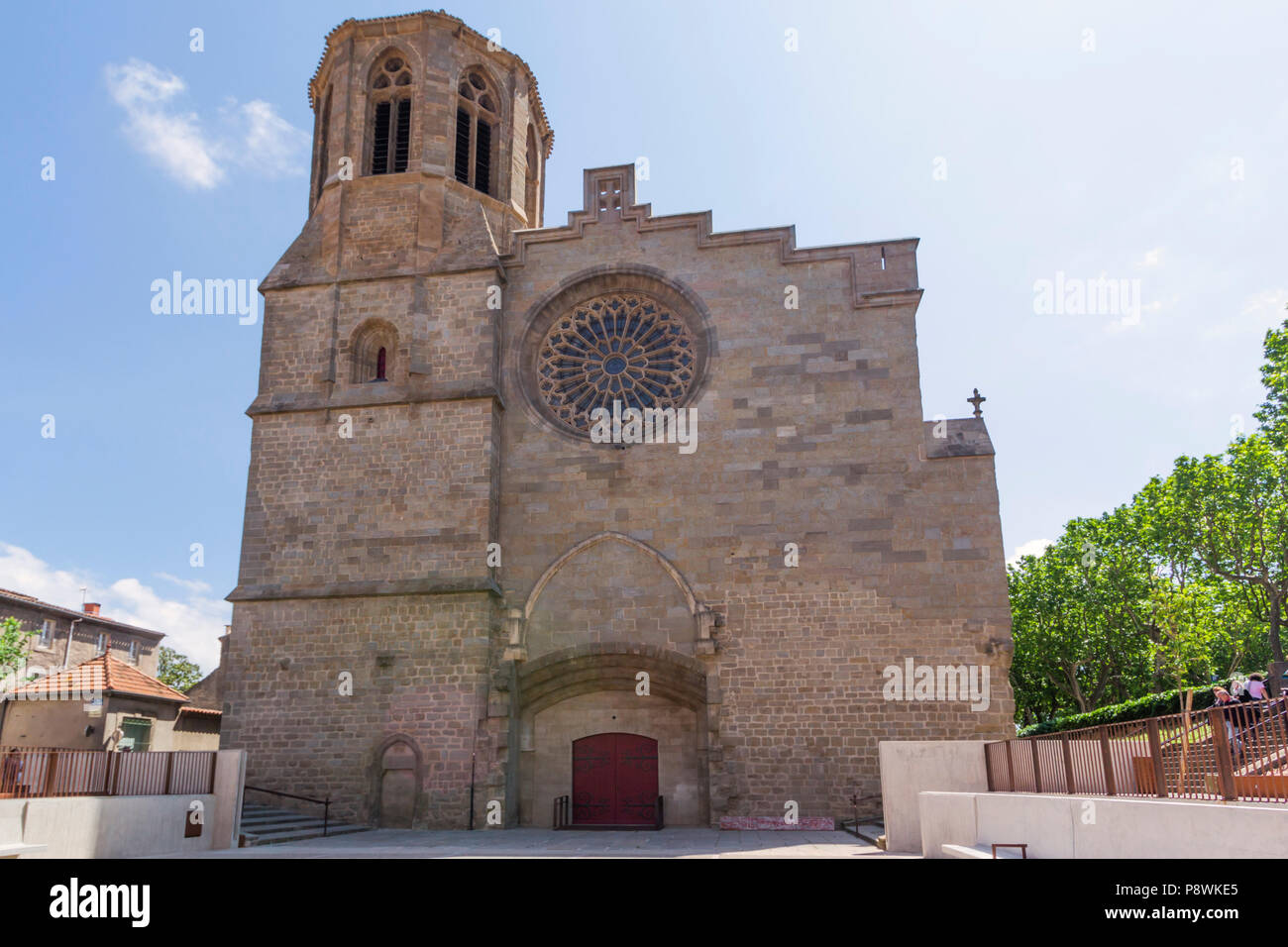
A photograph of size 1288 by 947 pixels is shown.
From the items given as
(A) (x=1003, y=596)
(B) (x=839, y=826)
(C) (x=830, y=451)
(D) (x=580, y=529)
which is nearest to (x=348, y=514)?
(D) (x=580, y=529)

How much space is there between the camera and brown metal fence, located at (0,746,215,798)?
10.6 m

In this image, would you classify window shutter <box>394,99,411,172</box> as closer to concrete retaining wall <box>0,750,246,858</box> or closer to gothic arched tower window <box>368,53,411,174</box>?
gothic arched tower window <box>368,53,411,174</box>

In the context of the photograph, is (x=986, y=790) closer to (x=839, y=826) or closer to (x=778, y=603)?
(x=839, y=826)

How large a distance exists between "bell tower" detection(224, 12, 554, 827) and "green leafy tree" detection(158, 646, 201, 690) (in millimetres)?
35123

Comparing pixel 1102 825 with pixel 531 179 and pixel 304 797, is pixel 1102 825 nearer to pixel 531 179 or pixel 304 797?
pixel 304 797

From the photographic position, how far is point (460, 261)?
20.0 m

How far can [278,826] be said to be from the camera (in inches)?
607

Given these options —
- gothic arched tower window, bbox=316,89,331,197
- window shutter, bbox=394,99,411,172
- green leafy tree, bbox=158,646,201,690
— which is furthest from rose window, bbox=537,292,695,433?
green leafy tree, bbox=158,646,201,690

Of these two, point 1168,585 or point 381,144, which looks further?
point 1168,585

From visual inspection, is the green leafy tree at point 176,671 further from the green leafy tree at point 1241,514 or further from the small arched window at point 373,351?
the green leafy tree at point 1241,514

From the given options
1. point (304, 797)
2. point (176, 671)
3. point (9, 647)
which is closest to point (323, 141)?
point (304, 797)

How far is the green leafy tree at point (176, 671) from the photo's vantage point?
162ft

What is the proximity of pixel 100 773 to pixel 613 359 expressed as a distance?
11.9 metres

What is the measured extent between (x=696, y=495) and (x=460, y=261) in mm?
7035
